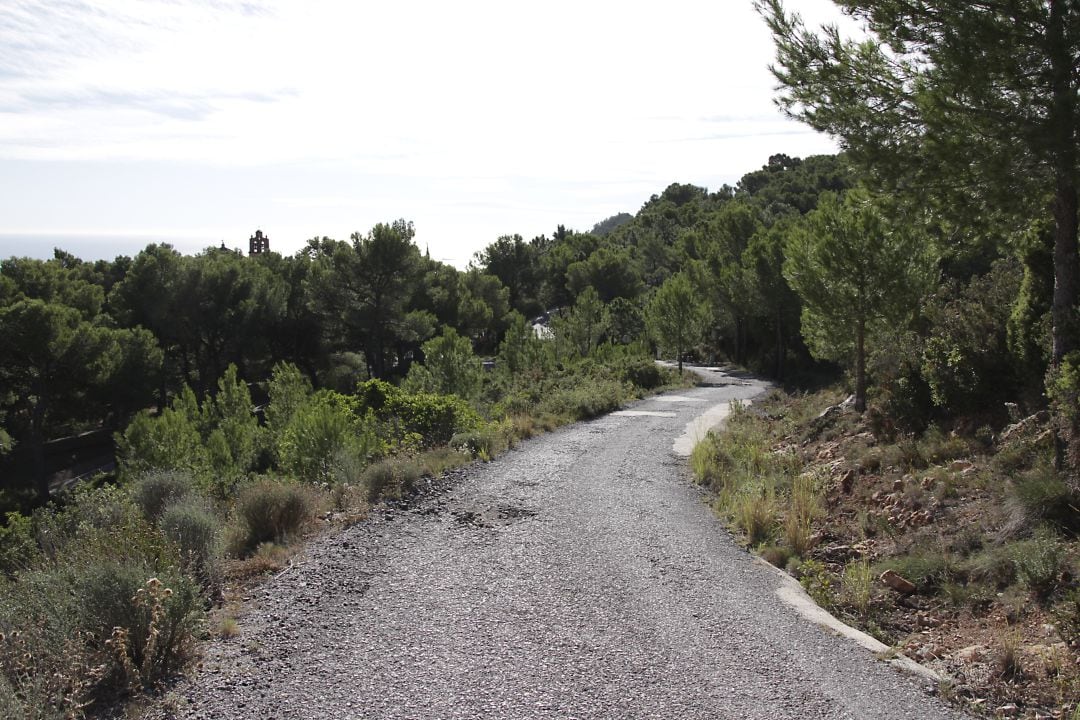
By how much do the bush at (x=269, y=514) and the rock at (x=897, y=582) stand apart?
5733 mm

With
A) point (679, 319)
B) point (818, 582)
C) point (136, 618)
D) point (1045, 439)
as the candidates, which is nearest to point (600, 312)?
point (679, 319)

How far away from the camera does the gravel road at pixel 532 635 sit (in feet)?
14.3

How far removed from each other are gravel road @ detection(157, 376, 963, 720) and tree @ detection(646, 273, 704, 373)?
3126 cm

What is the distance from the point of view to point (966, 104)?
22.7ft

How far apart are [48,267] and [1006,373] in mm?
41239

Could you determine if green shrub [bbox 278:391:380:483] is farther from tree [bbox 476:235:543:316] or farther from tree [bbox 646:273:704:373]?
tree [bbox 476:235:543:316]

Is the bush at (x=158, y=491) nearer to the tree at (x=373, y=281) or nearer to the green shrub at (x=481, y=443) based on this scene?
the green shrub at (x=481, y=443)

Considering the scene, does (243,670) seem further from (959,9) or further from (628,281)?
(628,281)

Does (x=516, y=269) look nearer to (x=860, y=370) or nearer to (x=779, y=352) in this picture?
(x=779, y=352)

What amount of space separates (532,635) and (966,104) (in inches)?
250

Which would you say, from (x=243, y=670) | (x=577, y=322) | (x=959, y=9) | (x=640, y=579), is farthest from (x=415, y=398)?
(x=577, y=322)

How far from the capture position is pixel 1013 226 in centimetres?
777

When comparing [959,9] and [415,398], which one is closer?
[959,9]

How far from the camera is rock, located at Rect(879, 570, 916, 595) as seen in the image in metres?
6.20
